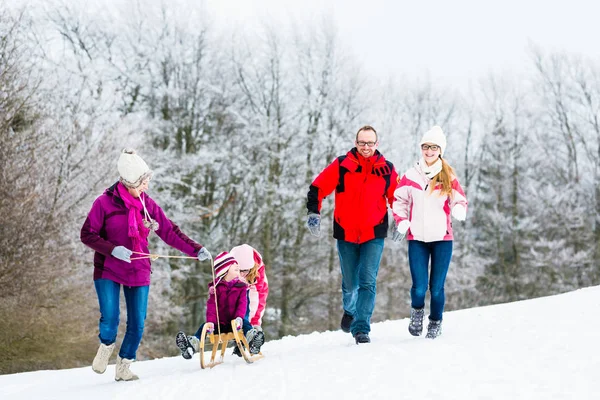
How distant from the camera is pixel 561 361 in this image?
14.0 ft

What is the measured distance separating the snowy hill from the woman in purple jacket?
0.42 metres

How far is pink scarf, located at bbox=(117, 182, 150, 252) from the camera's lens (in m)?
5.05

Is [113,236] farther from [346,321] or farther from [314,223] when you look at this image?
[346,321]

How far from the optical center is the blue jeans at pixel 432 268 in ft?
18.9

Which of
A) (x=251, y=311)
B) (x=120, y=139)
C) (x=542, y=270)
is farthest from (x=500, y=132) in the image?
(x=251, y=311)

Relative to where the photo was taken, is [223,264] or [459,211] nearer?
[459,211]

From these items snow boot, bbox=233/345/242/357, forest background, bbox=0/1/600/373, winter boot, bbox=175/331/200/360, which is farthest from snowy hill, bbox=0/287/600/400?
forest background, bbox=0/1/600/373

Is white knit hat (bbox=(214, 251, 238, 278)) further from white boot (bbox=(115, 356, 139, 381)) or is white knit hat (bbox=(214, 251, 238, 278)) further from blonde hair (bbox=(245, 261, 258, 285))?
white boot (bbox=(115, 356, 139, 381))

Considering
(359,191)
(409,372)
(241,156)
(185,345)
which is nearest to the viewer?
(409,372)

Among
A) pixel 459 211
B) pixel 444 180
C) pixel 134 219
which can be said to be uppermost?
pixel 444 180

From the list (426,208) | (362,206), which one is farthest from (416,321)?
(362,206)

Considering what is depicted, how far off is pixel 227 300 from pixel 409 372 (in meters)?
2.19

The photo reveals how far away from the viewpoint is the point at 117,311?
5.11 metres

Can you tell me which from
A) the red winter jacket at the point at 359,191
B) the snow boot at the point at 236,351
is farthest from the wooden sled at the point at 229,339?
the red winter jacket at the point at 359,191
